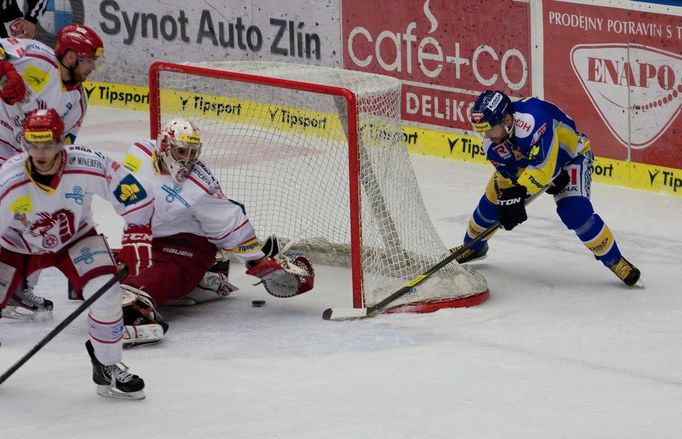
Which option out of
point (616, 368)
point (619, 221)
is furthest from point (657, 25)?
point (616, 368)

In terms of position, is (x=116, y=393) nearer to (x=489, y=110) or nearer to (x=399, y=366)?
(x=399, y=366)

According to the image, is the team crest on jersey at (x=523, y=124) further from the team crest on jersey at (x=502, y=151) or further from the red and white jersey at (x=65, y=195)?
the red and white jersey at (x=65, y=195)

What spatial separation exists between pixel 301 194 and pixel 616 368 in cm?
217

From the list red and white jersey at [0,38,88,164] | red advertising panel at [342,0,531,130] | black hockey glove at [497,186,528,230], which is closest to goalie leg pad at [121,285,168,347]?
red and white jersey at [0,38,88,164]

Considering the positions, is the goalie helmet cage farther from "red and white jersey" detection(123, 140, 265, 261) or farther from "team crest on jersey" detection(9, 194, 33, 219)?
"team crest on jersey" detection(9, 194, 33, 219)

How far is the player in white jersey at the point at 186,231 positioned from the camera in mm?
5910

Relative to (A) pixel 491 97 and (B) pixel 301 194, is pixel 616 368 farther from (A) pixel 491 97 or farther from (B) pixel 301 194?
(B) pixel 301 194

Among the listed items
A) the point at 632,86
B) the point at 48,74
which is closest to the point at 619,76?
the point at 632,86

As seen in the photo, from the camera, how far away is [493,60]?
880 cm

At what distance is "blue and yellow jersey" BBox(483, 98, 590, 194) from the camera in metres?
6.23

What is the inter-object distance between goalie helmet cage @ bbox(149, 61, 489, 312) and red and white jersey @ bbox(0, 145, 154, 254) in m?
1.43

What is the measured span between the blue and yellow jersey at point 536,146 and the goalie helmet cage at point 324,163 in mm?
442

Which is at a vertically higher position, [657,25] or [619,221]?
[657,25]

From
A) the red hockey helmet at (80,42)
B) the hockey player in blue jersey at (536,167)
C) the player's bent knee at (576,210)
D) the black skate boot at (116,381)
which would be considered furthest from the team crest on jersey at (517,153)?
the black skate boot at (116,381)
